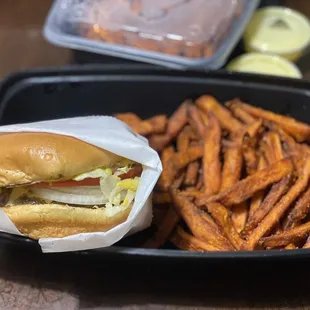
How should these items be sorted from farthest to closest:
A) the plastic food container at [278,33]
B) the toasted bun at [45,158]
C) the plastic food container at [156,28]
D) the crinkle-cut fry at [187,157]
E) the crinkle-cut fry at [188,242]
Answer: the plastic food container at [278,33] → the plastic food container at [156,28] → the crinkle-cut fry at [187,157] → the crinkle-cut fry at [188,242] → the toasted bun at [45,158]

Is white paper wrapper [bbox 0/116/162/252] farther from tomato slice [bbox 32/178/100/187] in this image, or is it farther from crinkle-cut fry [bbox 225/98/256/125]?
crinkle-cut fry [bbox 225/98/256/125]

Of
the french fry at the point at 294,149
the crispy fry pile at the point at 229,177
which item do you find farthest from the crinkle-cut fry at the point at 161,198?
the french fry at the point at 294,149

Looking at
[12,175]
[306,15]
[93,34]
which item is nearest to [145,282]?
[12,175]

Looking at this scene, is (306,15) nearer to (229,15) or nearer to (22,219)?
(229,15)

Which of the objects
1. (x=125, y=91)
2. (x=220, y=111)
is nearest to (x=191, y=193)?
(x=220, y=111)

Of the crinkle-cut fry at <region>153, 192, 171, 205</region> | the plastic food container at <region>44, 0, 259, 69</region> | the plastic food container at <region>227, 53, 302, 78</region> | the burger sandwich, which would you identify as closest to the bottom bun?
the burger sandwich

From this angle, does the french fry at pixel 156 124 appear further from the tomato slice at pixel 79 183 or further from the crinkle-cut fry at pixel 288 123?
the tomato slice at pixel 79 183
